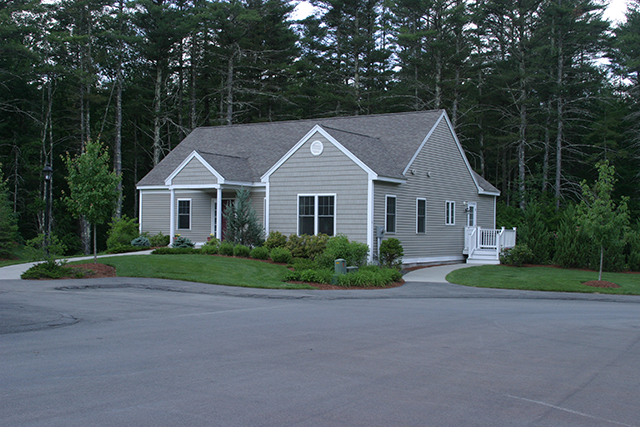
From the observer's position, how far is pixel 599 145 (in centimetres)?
4169

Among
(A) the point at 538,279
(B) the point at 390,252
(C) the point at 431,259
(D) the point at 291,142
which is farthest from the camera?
(D) the point at 291,142

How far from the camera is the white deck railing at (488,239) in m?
28.3

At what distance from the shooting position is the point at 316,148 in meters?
24.7

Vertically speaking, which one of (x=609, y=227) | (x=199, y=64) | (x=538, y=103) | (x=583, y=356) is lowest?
(x=583, y=356)

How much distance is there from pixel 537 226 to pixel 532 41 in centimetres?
1891

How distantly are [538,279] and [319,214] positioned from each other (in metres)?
8.92

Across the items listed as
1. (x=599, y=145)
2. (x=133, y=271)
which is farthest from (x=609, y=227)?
(x=599, y=145)

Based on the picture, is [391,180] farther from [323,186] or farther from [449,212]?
[449,212]

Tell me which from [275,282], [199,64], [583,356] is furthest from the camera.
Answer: [199,64]

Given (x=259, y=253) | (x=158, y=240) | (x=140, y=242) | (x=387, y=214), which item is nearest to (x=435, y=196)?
(x=387, y=214)

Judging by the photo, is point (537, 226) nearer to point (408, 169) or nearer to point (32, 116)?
point (408, 169)

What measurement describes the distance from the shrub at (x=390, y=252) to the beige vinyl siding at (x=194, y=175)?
8.60m

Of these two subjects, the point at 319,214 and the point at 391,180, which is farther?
the point at 319,214

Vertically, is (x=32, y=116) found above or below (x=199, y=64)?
below
